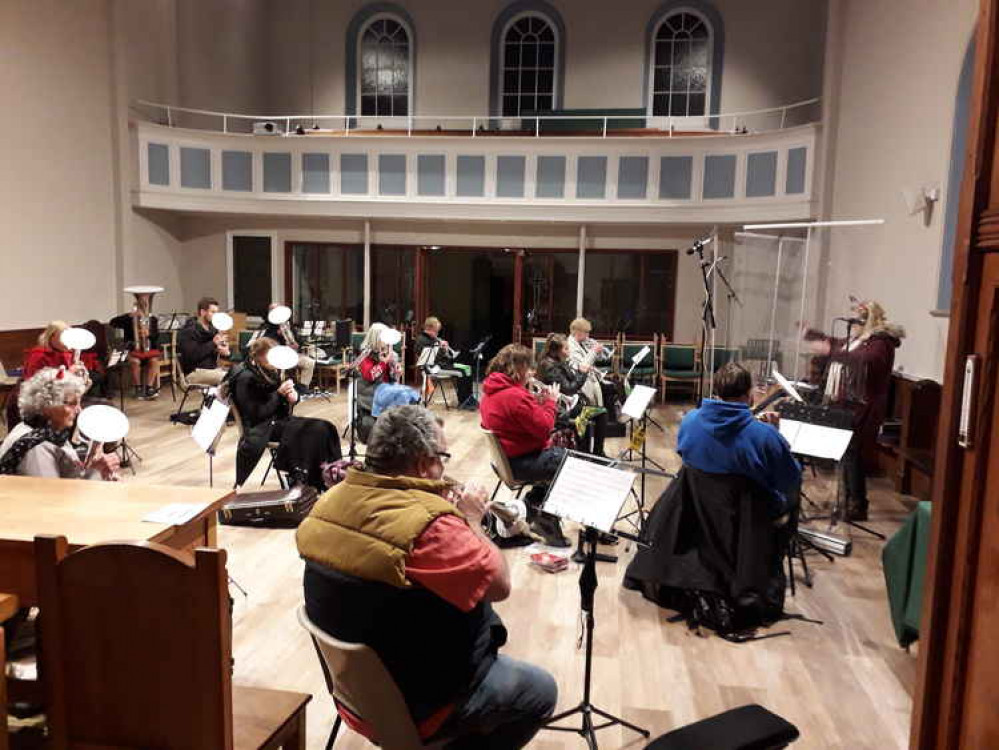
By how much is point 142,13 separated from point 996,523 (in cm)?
1418

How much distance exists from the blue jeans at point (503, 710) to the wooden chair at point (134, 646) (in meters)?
0.67

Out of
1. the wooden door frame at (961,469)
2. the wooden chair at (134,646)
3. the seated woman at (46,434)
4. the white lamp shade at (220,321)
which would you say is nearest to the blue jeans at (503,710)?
the wooden chair at (134,646)

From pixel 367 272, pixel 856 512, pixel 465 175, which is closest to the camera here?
pixel 856 512

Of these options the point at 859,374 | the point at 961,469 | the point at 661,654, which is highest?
the point at 961,469

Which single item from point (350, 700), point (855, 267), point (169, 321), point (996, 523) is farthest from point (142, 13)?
point (996, 523)

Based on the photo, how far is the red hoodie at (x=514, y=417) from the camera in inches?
194

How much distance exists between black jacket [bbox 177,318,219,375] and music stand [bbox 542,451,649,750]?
719 centimetres

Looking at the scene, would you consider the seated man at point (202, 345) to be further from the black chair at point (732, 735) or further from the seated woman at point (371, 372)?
the black chair at point (732, 735)

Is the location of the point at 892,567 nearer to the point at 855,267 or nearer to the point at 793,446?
the point at 793,446

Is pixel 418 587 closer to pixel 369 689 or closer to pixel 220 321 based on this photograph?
pixel 369 689

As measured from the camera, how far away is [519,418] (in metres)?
4.92

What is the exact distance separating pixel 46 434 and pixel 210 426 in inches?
46.0

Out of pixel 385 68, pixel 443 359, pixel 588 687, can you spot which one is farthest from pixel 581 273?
pixel 588 687

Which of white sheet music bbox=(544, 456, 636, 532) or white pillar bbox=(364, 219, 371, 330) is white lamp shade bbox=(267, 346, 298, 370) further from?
white pillar bbox=(364, 219, 371, 330)
